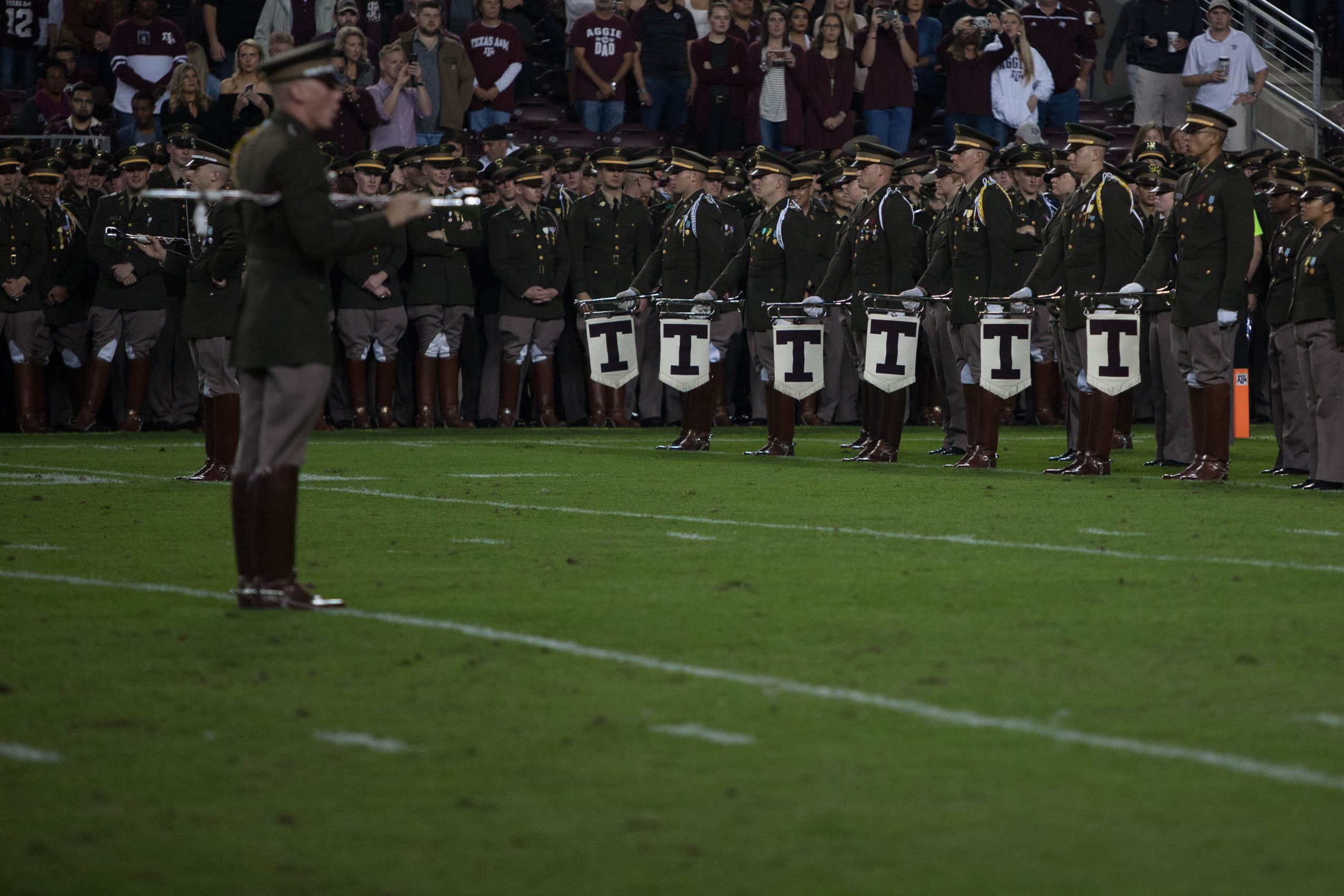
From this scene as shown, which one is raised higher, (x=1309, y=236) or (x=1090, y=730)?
(x=1309, y=236)

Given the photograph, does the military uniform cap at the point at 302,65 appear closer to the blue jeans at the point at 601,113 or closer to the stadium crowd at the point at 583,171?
the stadium crowd at the point at 583,171

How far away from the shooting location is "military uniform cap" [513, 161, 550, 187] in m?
18.2

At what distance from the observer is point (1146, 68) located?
2209 cm

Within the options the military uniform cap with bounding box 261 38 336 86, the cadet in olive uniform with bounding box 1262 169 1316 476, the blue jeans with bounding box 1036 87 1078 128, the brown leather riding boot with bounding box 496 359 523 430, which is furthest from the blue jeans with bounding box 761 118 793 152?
the military uniform cap with bounding box 261 38 336 86

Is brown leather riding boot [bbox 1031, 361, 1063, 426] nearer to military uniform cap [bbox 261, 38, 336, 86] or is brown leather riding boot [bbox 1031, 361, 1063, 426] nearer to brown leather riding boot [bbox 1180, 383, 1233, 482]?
brown leather riding boot [bbox 1180, 383, 1233, 482]

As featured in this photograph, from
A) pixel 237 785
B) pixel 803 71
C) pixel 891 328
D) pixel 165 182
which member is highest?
pixel 803 71

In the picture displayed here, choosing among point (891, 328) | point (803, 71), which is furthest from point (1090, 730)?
point (803, 71)

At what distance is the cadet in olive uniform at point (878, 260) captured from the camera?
46.2 feet

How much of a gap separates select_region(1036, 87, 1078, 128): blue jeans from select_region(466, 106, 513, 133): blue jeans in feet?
19.7

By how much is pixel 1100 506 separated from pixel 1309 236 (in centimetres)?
270

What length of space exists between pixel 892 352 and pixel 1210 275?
8.07 feet

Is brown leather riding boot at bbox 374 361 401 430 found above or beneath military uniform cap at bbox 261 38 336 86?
beneath

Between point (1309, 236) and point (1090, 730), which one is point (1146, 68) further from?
point (1090, 730)

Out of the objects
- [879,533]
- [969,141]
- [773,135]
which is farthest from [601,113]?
[879,533]
